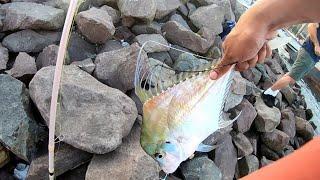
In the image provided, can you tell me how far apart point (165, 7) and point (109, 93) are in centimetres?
132

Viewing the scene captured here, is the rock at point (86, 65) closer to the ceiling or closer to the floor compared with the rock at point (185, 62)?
closer to the ceiling

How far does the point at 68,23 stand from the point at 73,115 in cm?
93

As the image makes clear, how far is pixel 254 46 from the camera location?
1.31 metres

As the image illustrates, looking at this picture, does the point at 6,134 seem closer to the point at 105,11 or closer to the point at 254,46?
the point at 105,11

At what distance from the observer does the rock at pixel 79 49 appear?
293 cm

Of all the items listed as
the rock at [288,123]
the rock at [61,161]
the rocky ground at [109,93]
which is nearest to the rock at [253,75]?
the rocky ground at [109,93]

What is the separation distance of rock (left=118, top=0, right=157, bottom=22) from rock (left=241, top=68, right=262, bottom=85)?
3.86 feet

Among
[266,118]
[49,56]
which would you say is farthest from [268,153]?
[49,56]

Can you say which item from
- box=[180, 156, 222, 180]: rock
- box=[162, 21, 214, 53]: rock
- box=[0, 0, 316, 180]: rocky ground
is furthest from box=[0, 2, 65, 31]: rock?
box=[180, 156, 222, 180]: rock

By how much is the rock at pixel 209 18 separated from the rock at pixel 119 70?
1.12 metres

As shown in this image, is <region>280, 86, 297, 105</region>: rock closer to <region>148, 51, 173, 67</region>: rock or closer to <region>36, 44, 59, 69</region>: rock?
<region>148, 51, 173, 67</region>: rock

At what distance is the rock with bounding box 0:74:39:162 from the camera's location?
7.48ft

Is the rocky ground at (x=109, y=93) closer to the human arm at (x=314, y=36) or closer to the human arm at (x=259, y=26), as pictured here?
the human arm at (x=314, y=36)

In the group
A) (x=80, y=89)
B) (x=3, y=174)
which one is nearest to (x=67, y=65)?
(x=80, y=89)
